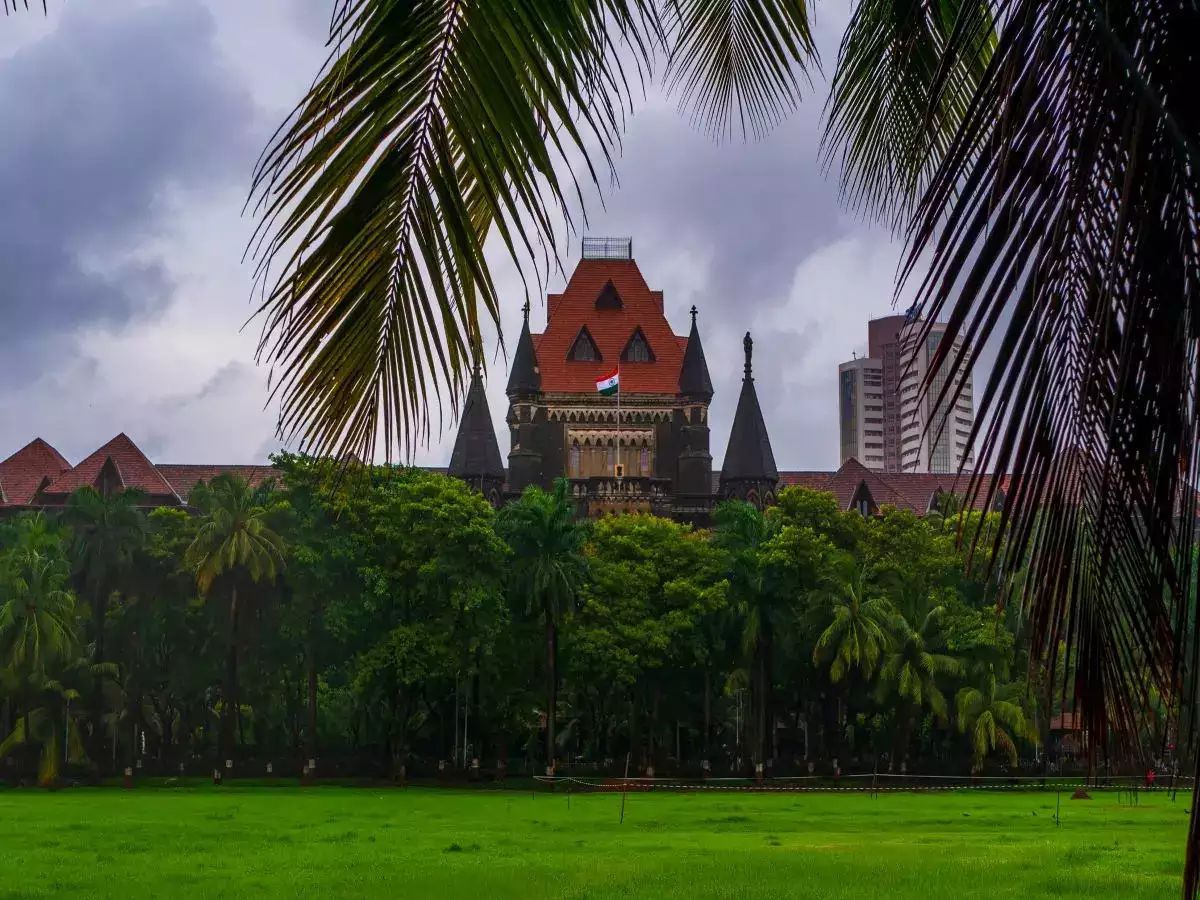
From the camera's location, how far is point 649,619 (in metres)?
52.4

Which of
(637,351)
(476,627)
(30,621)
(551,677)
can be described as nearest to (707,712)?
(551,677)

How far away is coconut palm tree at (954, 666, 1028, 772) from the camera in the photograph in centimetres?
4991

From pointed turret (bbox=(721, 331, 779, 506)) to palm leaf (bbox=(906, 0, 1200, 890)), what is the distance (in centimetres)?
7879

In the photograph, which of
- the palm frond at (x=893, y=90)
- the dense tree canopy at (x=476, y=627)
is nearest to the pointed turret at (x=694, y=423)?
the dense tree canopy at (x=476, y=627)

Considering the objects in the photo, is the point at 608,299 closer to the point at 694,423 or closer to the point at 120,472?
the point at 694,423

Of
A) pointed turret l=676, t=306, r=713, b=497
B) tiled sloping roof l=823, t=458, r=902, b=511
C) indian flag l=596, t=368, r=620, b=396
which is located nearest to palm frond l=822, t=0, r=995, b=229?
indian flag l=596, t=368, r=620, b=396

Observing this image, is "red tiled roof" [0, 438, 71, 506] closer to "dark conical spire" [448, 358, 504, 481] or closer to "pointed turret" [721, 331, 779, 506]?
Result: "dark conical spire" [448, 358, 504, 481]

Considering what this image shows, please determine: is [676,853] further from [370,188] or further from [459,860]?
[370,188]

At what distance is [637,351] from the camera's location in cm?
8462

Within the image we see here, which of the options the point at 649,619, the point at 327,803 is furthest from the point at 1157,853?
the point at 649,619

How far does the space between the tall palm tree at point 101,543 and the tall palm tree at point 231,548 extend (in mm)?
3337

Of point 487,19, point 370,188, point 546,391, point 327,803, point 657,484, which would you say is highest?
point 546,391

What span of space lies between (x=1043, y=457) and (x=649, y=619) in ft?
163

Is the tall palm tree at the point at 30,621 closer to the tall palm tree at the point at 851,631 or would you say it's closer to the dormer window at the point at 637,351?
the tall palm tree at the point at 851,631
